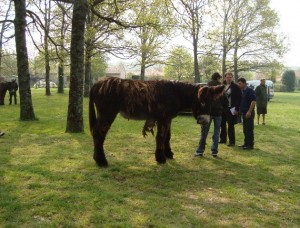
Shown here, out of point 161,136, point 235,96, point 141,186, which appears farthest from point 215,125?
point 141,186

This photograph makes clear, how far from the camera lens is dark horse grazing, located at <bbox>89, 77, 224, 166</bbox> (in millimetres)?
5984

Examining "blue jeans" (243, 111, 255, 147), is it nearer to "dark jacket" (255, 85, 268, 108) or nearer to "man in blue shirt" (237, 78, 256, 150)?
"man in blue shirt" (237, 78, 256, 150)

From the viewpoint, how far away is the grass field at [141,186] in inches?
152

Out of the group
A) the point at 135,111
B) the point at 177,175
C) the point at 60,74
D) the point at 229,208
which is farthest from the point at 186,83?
the point at 60,74

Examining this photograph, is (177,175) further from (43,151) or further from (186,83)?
(43,151)

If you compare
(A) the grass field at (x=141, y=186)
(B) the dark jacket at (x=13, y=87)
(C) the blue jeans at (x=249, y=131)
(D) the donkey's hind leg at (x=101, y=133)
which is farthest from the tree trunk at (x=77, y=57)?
(B) the dark jacket at (x=13, y=87)

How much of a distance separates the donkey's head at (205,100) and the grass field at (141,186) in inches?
40.5

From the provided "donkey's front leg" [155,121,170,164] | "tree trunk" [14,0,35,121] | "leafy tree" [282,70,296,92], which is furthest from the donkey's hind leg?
"leafy tree" [282,70,296,92]

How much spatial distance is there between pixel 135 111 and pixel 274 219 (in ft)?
10.6

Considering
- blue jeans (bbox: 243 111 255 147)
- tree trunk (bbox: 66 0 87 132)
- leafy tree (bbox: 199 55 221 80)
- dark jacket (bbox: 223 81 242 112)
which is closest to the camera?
dark jacket (bbox: 223 81 242 112)

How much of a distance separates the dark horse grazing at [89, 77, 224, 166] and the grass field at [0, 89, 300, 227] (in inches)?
27.6

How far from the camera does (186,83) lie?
21.8 feet

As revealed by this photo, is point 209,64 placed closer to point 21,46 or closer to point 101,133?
point 21,46

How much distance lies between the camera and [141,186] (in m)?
5.07
